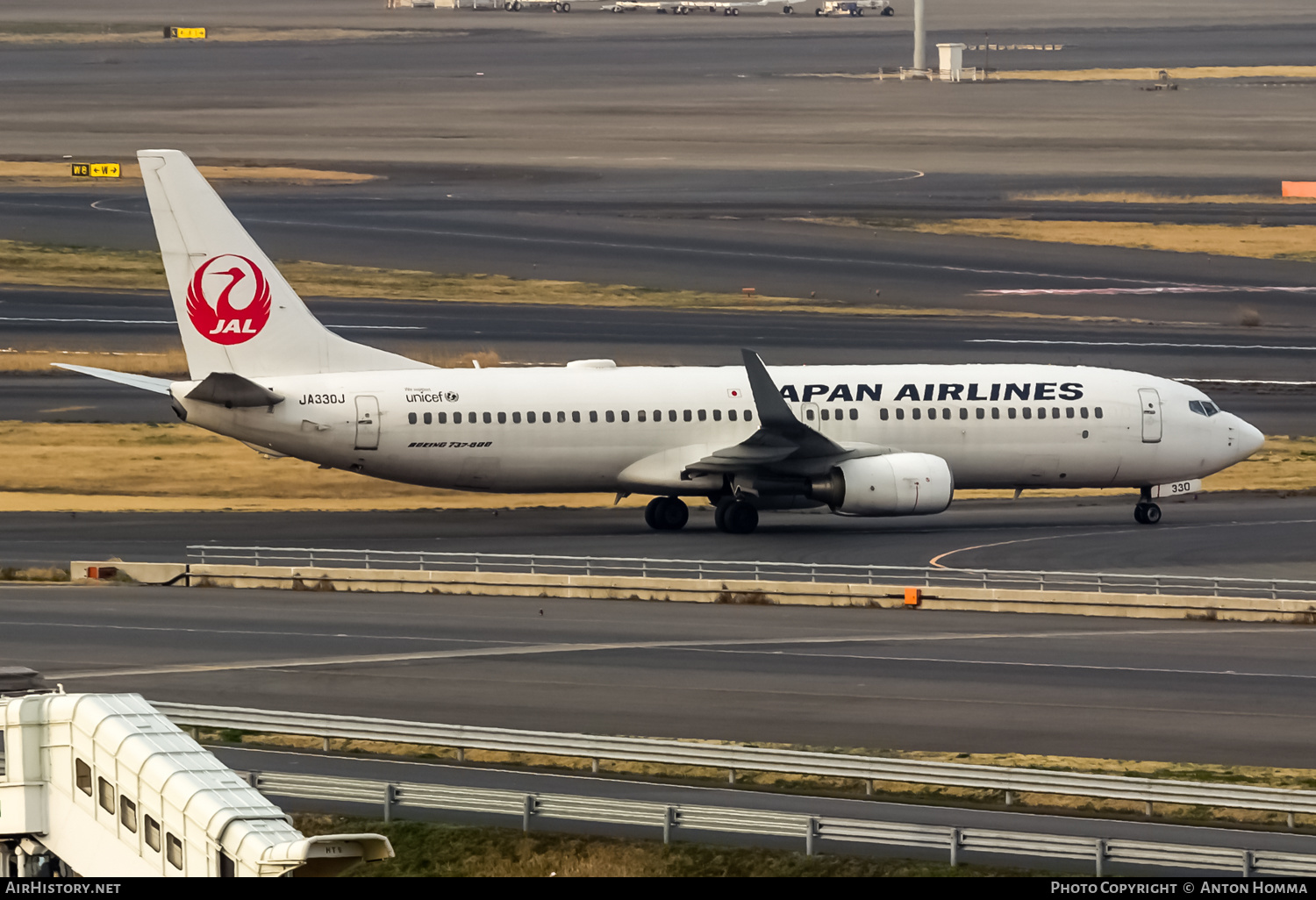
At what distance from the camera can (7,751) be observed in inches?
1219

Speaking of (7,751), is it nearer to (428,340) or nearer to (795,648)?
(795,648)

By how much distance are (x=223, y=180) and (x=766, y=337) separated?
49.8 metres

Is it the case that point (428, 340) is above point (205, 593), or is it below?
above

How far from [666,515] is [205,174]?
72.5 metres

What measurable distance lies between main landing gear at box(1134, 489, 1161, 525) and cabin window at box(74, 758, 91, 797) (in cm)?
4375

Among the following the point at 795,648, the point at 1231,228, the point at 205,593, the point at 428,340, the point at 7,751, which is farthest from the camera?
the point at 1231,228

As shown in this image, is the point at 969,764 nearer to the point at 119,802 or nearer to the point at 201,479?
the point at 119,802

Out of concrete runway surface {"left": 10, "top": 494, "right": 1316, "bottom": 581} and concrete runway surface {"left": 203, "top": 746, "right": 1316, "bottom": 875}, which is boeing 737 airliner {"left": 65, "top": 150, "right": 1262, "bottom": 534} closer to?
concrete runway surface {"left": 10, "top": 494, "right": 1316, "bottom": 581}

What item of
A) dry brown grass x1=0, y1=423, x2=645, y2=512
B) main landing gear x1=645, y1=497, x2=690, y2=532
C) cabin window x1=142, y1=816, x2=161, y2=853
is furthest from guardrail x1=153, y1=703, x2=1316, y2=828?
dry brown grass x1=0, y1=423, x2=645, y2=512

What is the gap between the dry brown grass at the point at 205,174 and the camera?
132125 mm

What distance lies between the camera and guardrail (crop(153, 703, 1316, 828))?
113ft

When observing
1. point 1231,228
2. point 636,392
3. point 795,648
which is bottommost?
point 795,648

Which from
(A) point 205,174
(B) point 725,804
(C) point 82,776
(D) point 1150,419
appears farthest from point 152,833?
(A) point 205,174

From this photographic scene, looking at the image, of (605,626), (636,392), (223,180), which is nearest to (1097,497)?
(636,392)
